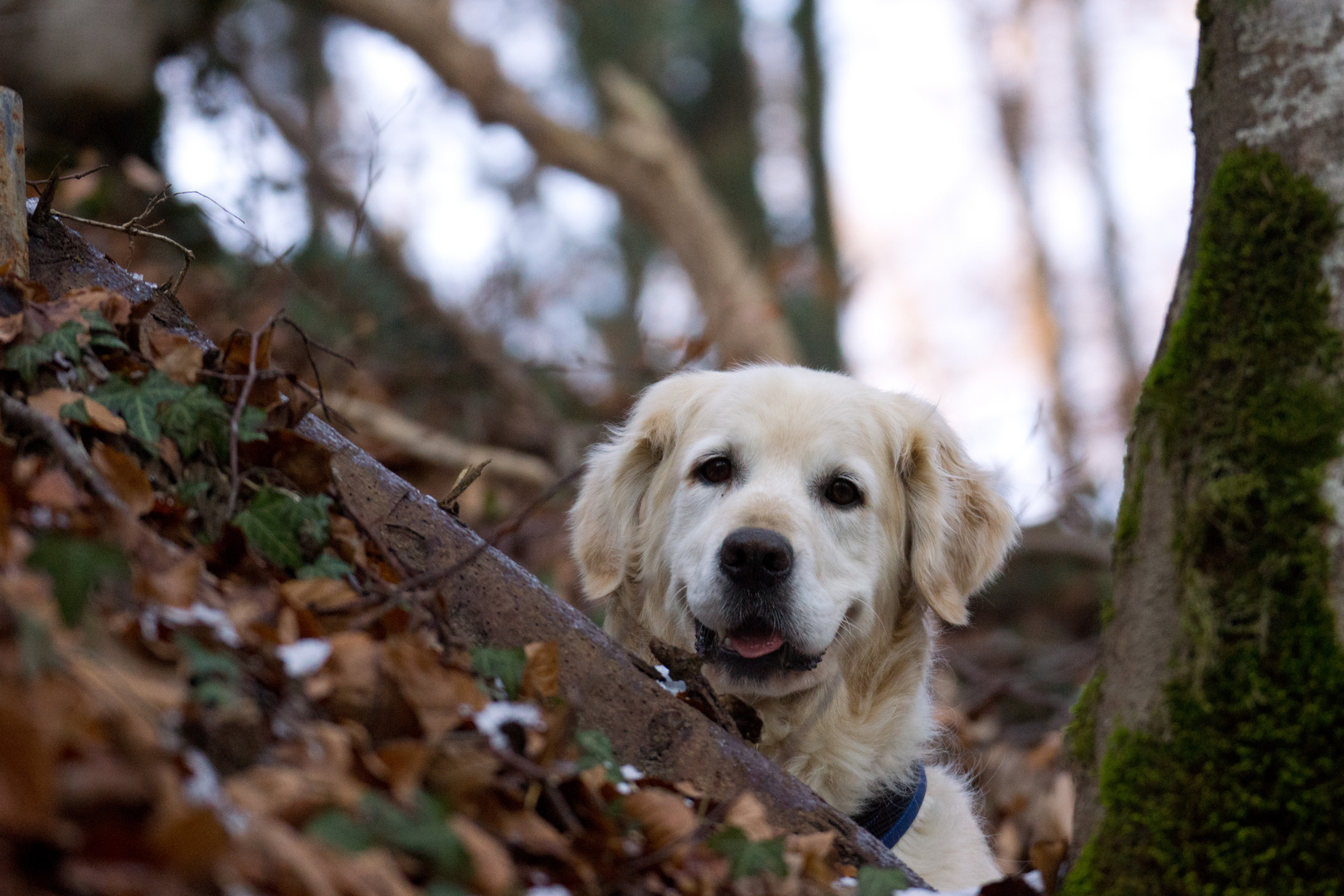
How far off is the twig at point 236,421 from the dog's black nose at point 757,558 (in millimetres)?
1441

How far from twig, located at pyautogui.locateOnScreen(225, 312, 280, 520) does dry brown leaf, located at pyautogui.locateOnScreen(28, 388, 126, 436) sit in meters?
0.20

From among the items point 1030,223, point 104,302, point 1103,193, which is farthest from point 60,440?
point 1103,193

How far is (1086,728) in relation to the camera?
1.97 metres

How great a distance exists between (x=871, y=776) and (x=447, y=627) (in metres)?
1.85

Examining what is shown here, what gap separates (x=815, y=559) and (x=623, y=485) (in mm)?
949

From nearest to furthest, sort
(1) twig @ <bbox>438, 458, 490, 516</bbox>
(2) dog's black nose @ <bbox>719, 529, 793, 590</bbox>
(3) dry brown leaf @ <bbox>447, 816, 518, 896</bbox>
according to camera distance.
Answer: (3) dry brown leaf @ <bbox>447, 816, 518, 896</bbox> < (1) twig @ <bbox>438, 458, 490, 516</bbox> < (2) dog's black nose @ <bbox>719, 529, 793, 590</bbox>

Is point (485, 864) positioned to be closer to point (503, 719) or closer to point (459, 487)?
point (503, 719)

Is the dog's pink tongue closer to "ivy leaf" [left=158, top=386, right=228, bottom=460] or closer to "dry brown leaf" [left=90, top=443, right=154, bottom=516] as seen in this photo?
"ivy leaf" [left=158, top=386, right=228, bottom=460]

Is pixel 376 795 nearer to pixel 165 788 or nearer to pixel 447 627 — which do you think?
pixel 165 788

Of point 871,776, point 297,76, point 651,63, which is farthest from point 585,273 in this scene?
point 871,776

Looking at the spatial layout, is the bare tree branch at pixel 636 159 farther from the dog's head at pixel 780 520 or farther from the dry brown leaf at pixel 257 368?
the dry brown leaf at pixel 257 368

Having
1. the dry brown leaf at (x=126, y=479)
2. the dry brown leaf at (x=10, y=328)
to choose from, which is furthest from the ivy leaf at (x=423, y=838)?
the dry brown leaf at (x=10, y=328)

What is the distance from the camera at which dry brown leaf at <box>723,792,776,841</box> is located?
6.14 ft

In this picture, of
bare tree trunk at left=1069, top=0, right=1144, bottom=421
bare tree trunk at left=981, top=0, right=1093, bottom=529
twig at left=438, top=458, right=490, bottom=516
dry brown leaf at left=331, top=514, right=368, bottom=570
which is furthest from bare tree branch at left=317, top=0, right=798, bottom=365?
bare tree trunk at left=1069, top=0, right=1144, bottom=421
